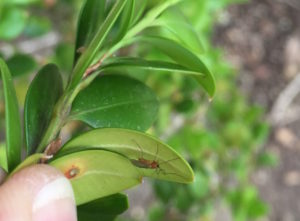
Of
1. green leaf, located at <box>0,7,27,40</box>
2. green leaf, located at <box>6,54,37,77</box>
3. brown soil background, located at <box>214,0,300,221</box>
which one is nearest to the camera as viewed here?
green leaf, located at <box>6,54,37,77</box>

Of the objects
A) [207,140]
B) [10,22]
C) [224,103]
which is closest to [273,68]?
[224,103]

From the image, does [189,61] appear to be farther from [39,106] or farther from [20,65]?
[20,65]

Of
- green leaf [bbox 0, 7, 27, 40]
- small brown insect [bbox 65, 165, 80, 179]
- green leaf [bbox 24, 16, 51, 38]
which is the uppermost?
small brown insect [bbox 65, 165, 80, 179]

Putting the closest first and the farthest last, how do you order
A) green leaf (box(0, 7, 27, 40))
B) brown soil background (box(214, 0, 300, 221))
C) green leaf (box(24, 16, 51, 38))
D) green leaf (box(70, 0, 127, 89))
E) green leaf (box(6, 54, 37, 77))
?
green leaf (box(70, 0, 127, 89)) < green leaf (box(6, 54, 37, 77)) < green leaf (box(0, 7, 27, 40)) < green leaf (box(24, 16, 51, 38)) < brown soil background (box(214, 0, 300, 221))

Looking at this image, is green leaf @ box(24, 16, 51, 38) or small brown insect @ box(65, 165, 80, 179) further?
green leaf @ box(24, 16, 51, 38)

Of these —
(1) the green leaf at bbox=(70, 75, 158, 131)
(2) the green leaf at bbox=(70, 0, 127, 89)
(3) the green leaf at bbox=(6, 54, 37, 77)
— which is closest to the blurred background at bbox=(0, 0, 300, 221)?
(3) the green leaf at bbox=(6, 54, 37, 77)

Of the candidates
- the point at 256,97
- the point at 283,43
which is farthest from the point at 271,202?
the point at 283,43

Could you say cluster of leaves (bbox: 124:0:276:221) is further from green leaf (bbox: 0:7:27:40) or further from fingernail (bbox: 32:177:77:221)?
fingernail (bbox: 32:177:77:221)
